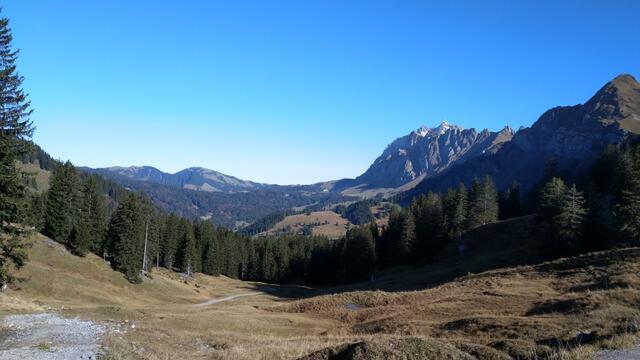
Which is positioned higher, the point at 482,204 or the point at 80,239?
the point at 482,204

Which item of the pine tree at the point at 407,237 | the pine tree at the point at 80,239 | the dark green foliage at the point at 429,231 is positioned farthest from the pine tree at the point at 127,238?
the dark green foliage at the point at 429,231

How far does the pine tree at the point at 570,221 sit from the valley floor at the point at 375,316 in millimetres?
13417

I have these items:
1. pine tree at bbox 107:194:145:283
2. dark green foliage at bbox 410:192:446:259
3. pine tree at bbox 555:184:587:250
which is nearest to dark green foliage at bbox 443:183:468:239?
dark green foliage at bbox 410:192:446:259

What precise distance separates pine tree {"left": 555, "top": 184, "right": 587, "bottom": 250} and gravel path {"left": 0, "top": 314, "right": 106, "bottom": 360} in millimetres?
61898

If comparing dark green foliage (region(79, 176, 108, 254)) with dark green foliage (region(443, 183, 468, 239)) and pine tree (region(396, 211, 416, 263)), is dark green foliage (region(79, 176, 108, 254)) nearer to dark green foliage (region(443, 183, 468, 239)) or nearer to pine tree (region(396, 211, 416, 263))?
pine tree (region(396, 211, 416, 263))

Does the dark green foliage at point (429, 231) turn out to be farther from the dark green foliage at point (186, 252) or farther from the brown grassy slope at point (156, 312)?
the dark green foliage at point (186, 252)

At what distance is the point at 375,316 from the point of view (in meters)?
42.1

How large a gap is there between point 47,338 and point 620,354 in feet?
63.5

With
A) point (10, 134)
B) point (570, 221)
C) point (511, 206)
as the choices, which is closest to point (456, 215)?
point (511, 206)

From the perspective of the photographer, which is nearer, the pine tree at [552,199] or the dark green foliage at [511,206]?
the pine tree at [552,199]

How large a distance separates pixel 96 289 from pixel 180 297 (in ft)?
54.9

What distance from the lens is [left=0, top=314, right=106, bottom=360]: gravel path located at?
15508mm

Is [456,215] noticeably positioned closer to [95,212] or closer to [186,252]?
[186,252]

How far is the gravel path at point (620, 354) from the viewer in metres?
12.1
